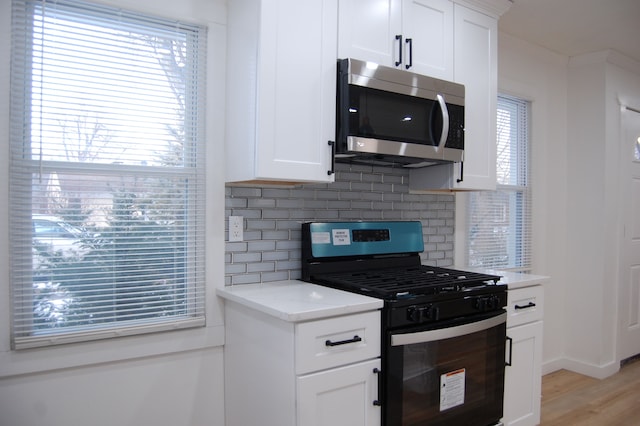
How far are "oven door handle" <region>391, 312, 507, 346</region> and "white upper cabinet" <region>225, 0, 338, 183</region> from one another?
0.74 m

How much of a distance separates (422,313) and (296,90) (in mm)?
1073

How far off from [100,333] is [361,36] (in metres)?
1.72

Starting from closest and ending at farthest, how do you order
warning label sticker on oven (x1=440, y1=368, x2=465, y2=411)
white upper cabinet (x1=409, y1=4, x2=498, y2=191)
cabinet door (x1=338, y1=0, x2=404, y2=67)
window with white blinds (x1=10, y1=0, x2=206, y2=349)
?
window with white blinds (x1=10, y1=0, x2=206, y2=349)
warning label sticker on oven (x1=440, y1=368, x2=465, y2=411)
cabinet door (x1=338, y1=0, x2=404, y2=67)
white upper cabinet (x1=409, y1=4, x2=498, y2=191)

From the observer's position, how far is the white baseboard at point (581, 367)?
353 centimetres

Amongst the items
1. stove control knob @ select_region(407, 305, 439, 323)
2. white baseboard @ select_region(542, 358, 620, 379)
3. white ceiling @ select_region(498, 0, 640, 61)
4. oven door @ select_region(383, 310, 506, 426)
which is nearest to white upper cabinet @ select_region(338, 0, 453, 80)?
white ceiling @ select_region(498, 0, 640, 61)

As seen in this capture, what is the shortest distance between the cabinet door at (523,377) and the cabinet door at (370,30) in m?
1.57

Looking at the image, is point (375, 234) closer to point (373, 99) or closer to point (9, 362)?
point (373, 99)

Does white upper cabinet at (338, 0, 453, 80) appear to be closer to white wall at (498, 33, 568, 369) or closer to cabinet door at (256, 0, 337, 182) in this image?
cabinet door at (256, 0, 337, 182)

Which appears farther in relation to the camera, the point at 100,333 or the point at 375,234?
the point at 375,234

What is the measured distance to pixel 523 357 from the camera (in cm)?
245

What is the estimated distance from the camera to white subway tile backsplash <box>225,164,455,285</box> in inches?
86.2

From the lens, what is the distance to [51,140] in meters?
1.75

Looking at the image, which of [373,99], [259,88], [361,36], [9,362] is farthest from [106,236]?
[361,36]

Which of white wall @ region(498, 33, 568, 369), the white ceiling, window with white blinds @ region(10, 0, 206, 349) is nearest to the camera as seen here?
window with white blinds @ region(10, 0, 206, 349)
